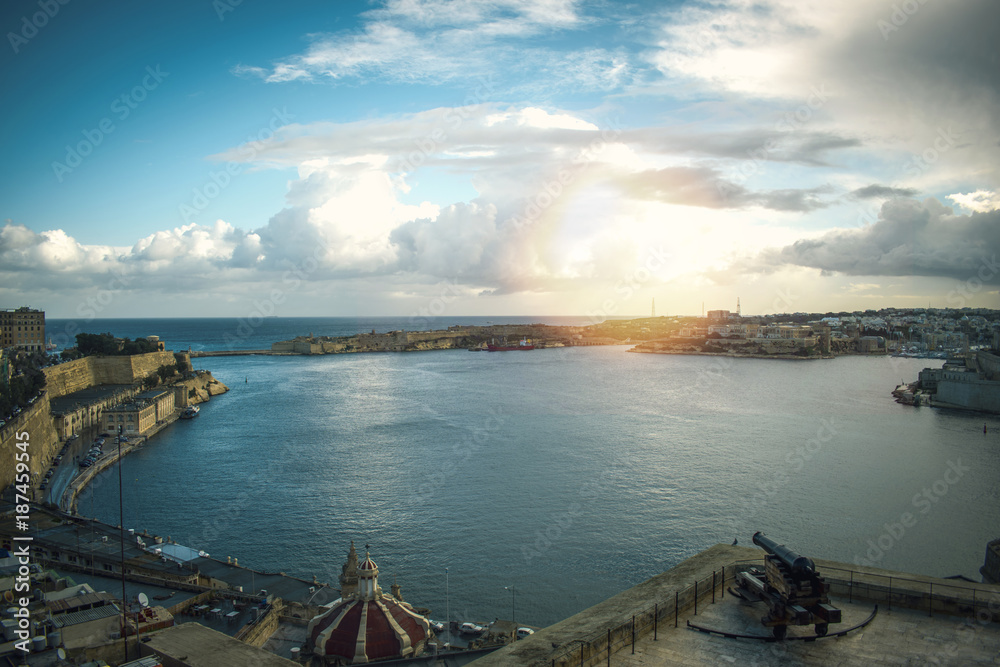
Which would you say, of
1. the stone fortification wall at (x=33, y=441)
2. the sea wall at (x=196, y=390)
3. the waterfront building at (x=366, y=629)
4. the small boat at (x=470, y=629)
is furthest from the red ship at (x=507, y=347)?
the waterfront building at (x=366, y=629)

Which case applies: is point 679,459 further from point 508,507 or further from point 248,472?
point 248,472

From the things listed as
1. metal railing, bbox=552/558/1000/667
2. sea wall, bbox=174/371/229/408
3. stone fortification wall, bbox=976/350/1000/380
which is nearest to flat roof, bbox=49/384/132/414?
sea wall, bbox=174/371/229/408

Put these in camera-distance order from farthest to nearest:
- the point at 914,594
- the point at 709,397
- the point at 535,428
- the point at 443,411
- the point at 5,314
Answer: the point at 5,314 → the point at 709,397 → the point at 443,411 → the point at 535,428 → the point at 914,594

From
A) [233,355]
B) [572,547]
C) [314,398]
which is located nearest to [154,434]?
[314,398]

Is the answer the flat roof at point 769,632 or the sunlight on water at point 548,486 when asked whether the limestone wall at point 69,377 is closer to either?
the sunlight on water at point 548,486

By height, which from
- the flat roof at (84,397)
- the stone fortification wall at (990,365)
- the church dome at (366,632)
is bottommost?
the church dome at (366,632)

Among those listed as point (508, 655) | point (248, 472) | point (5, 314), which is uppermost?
point (5, 314)
